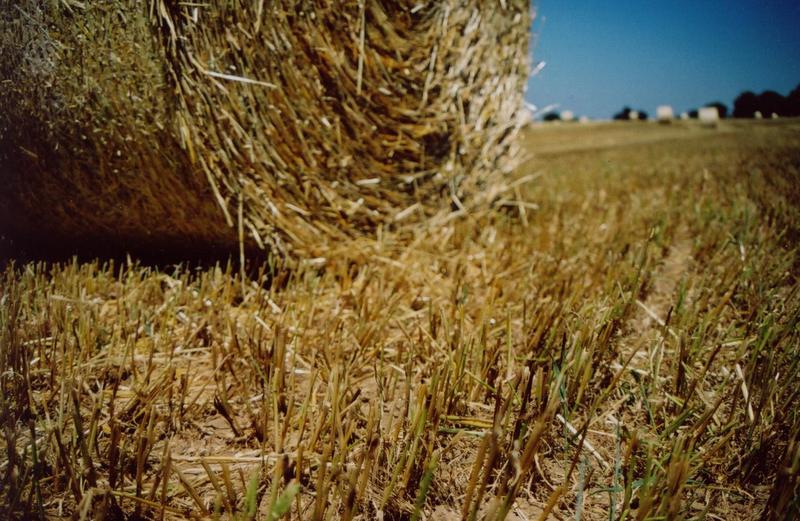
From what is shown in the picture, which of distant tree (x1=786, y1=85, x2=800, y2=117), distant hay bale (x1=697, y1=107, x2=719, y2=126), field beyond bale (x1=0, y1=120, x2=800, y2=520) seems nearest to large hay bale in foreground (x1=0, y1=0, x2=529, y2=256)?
field beyond bale (x1=0, y1=120, x2=800, y2=520)

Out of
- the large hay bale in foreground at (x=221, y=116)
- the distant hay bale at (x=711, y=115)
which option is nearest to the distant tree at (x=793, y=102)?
the large hay bale in foreground at (x=221, y=116)

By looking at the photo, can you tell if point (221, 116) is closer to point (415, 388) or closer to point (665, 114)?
point (415, 388)

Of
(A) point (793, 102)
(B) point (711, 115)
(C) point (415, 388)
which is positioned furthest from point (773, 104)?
(B) point (711, 115)

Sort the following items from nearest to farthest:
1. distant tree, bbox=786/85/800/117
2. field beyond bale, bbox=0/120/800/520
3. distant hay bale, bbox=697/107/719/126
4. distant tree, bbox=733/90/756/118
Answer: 1. field beyond bale, bbox=0/120/800/520
2. distant tree, bbox=786/85/800/117
3. distant tree, bbox=733/90/756/118
4. distant hay bale, bbox=697/107/719/126

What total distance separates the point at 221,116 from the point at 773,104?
3.72 meters

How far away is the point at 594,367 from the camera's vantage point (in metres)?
1.29

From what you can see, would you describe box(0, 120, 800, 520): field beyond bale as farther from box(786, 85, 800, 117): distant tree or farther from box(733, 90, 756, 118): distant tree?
box(733, 90, 756, 118): distant tree

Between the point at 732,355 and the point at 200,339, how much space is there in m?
1.86

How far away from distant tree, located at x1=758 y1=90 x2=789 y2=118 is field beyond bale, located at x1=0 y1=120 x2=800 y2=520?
1.33 metres

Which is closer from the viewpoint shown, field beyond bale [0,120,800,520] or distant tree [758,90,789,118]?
field beyond bale [0,120,800,520]

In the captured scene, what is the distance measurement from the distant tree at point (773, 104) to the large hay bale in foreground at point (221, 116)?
2421 millimetres

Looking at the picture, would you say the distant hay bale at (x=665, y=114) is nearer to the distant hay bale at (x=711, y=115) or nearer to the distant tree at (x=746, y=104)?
the distant hay bale at (x=711, y=115)

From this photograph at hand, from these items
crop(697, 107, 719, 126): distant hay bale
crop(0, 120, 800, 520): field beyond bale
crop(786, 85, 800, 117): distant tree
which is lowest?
crop(0, 120, 800, 520): field beyond bale

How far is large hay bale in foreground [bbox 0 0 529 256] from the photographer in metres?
1.58
